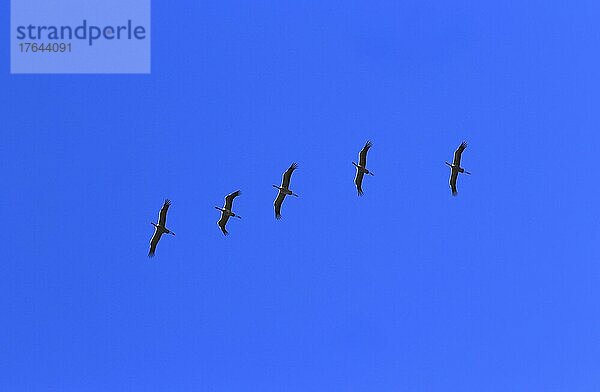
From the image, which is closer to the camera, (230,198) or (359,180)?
(230,198)

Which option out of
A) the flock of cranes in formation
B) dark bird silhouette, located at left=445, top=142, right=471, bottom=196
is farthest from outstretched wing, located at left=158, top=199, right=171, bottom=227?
dark bird silhouette, located at left=445, top=142, right=471, bottom=196

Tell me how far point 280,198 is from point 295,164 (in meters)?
4.44

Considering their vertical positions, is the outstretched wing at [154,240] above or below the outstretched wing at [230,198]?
below

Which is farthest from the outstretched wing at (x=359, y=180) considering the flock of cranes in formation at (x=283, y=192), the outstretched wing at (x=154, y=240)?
the outstretched wing at (x=154, y=240)

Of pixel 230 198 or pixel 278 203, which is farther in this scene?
pixel 278 203

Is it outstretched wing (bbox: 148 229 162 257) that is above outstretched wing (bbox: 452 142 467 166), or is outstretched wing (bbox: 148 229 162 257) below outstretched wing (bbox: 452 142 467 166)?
below

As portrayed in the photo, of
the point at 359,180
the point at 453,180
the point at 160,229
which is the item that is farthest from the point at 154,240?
the point at 453,180

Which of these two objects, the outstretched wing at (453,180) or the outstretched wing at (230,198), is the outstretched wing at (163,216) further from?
the outstretched wing at (453,180)

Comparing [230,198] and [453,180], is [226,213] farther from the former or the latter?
[453,180]

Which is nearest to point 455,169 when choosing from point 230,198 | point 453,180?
point 453,180

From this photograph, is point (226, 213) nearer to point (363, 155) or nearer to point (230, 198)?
point (230, 198)

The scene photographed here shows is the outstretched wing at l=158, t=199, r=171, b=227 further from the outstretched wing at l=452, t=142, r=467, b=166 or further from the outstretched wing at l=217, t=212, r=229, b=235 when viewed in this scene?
the outstretched wing at l=452, t=142, r=467, b=166

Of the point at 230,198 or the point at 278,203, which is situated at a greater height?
the point at 230,198

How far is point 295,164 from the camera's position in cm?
8212
